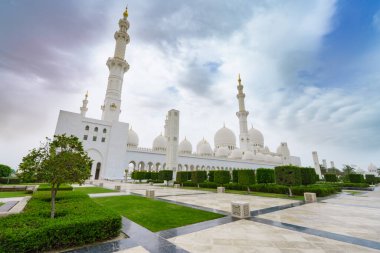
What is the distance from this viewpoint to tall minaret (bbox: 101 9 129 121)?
1542 inches

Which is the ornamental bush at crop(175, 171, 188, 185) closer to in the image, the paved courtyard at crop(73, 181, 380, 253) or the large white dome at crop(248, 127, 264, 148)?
the paved courtyard at crop(73, 181, 380, 253)

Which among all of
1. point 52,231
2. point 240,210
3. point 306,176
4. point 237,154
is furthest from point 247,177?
point 237,154

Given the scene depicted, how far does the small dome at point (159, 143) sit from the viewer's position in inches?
2024

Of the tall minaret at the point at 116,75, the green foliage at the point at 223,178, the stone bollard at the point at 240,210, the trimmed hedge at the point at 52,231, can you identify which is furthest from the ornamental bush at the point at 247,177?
the tall minaret at the point at 116,75

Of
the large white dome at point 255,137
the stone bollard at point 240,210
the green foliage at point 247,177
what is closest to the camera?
the stone bollard at point 240,210

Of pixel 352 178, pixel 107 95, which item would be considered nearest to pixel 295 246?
pixel 352 178

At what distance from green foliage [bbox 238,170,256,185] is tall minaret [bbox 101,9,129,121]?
99.0 feet

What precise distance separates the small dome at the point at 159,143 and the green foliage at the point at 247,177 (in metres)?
34.3

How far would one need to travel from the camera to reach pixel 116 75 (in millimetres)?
40344

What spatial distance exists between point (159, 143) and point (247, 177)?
3618 centimetres

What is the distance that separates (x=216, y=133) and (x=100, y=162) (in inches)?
1530

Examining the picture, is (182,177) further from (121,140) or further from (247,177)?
(121,140)

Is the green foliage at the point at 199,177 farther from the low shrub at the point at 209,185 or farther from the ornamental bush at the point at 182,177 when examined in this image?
the ornamental bush at the point at 182,177

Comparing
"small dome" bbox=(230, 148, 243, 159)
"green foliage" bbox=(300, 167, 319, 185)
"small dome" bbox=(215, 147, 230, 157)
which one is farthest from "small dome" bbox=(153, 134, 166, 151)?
"green foliage" bbox=(300, 167, 319, 185)
